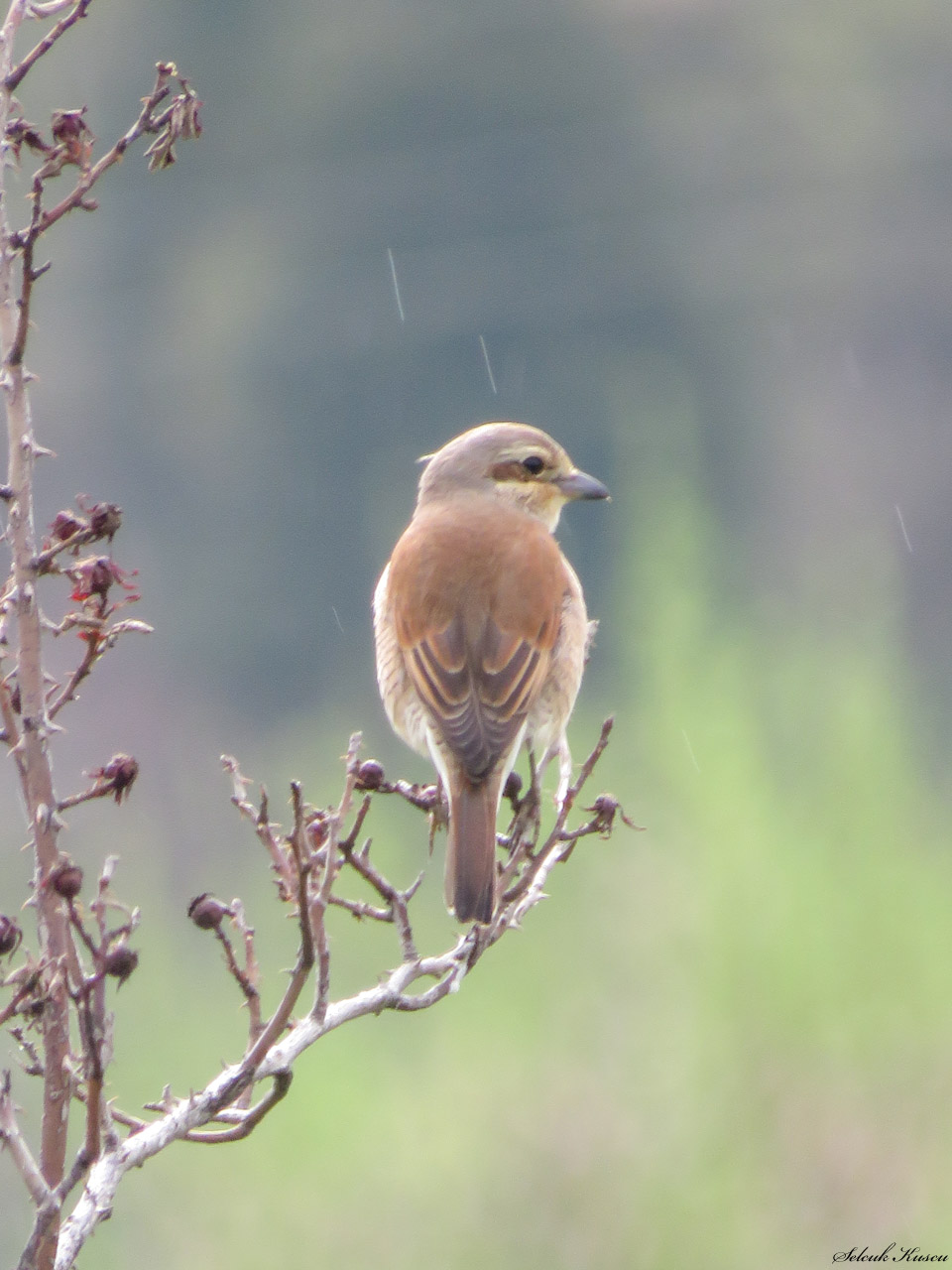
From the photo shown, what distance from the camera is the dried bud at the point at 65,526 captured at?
76.7 inches

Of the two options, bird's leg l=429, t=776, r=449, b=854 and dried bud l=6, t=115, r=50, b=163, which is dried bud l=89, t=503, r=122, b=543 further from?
bird's leg l=429, t=776, r=449, b=854

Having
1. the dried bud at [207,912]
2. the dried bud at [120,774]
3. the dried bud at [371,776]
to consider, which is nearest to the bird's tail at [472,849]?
the dried bud at [371,776]

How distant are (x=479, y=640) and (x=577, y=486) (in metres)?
0.57

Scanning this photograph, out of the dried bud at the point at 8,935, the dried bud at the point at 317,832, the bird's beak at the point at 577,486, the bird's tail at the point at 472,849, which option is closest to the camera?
the dried bud at the point at 8,935

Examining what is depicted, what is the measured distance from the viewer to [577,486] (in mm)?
3949

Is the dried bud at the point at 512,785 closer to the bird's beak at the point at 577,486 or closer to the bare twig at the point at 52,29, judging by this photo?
the bird's beak at the point at 577,486

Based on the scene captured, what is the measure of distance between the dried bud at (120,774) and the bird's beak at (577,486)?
2.13 meters

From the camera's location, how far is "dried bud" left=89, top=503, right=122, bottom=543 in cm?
196

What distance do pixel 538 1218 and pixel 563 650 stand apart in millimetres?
2563

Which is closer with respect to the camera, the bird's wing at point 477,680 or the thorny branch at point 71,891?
the thorny branch at point 71,891

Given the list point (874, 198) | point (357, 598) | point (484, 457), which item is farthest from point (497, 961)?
point (874, 198)

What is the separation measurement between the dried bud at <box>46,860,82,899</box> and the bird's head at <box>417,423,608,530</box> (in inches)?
90.7

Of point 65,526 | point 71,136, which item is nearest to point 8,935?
point 65,526
